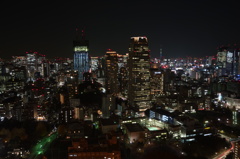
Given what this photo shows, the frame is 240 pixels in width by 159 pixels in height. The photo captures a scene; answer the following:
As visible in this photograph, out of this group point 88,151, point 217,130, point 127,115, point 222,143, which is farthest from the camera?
point 127,115

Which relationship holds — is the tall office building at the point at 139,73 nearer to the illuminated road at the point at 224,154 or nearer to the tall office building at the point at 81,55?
the illuminated road at the point at 224,154

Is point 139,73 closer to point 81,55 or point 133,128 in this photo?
point 133,128

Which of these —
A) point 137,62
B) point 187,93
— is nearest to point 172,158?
point 137,62

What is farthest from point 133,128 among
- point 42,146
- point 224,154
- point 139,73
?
point 139,73

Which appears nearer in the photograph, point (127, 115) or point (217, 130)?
point (217, 130)

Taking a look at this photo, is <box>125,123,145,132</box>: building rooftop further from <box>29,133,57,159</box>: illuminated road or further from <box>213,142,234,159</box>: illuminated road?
<box>29,133,57,159</box>: illuminated road

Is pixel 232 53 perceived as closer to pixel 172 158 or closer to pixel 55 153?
pixel 172 158

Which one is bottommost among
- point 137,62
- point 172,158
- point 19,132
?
point 172,158
